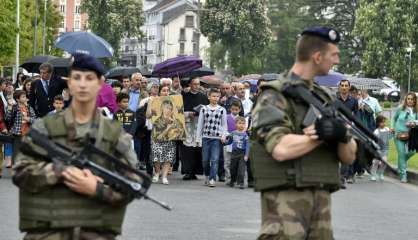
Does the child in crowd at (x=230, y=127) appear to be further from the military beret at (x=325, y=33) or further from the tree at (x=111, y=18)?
the tree at (x=111, y=18)

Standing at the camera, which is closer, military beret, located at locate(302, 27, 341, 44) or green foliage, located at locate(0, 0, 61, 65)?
Result: military beret, located at locate(302, 27, 341, 44)

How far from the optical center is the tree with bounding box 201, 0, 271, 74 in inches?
3711

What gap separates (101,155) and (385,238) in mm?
7218

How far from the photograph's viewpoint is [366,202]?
17.2 metres

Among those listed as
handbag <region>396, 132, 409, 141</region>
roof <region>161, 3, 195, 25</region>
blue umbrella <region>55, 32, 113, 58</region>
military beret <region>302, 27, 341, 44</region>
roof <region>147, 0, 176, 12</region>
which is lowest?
handbag <region>396, 132, 409, 141</region>

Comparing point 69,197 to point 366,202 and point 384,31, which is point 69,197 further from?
point 384,31

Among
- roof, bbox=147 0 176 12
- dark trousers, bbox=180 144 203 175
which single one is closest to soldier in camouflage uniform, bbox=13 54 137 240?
dark trousers, bbox=180 144 203 175

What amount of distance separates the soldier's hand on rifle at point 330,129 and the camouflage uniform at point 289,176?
0.25m

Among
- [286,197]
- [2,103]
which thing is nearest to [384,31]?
[2,103]

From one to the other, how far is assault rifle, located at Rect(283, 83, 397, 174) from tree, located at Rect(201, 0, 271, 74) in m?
86.8

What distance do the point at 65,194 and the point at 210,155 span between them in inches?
535

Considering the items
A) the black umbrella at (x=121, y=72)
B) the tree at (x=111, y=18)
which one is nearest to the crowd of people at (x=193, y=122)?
the black umbrella at (x=121, y=72)

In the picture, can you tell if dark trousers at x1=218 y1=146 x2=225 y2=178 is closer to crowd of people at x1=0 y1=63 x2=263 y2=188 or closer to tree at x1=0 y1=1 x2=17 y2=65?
crowd of people at x1=0 y1=63 x2=263 y2=188

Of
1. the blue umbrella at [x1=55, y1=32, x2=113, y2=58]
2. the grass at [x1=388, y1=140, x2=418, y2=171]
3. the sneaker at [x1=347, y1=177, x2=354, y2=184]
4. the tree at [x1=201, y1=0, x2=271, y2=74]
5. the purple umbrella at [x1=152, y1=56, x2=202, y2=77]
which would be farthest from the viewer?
the tree at [x1=201, y1=0, x2=271, y2=74]
